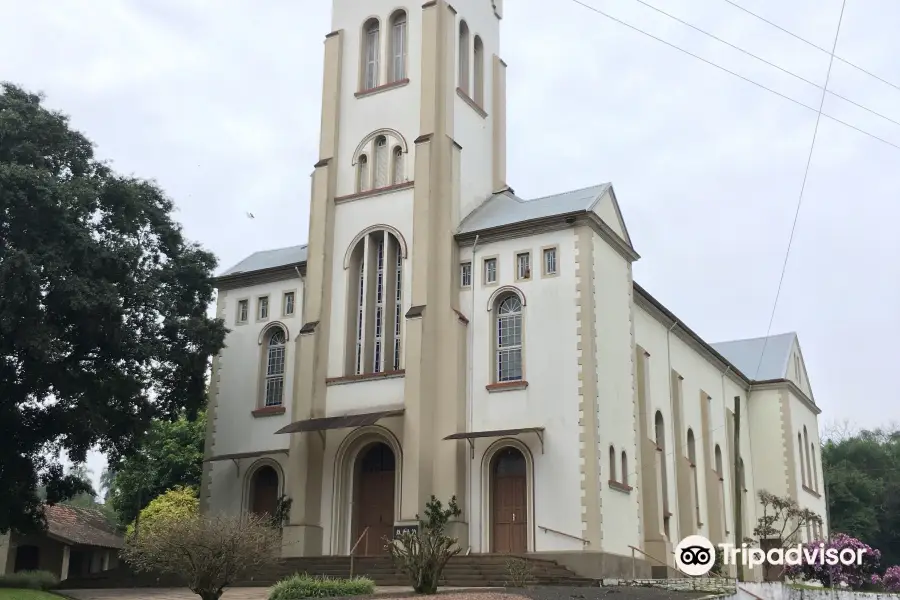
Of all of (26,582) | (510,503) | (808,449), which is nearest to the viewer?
(26,582)

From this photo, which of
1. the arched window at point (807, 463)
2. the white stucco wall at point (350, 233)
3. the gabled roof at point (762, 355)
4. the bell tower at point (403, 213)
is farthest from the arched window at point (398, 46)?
the arched window at point (807, 463)

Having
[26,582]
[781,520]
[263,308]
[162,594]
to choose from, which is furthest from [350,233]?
[781,520]

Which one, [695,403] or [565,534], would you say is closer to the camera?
[565,534]

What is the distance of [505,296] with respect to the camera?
28.5 metres

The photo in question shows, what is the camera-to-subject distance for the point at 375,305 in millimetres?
30203

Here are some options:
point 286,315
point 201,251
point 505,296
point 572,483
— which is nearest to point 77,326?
point 201,251

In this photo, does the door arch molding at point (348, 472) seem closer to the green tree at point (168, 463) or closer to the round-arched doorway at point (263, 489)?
the round-arched doorway at point (263, 489)

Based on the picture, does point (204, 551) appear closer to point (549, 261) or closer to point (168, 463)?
point (549, 261)

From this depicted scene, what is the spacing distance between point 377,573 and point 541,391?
6.64 m

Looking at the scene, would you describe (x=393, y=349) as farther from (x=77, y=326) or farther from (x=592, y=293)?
(x=77, y=326)

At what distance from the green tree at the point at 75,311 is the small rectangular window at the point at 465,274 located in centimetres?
755

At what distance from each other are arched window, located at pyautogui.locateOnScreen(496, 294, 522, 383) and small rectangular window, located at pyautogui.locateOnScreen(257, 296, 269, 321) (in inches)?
348

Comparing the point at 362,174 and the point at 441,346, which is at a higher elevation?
the point at 362,174

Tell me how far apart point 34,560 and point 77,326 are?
18240mm
